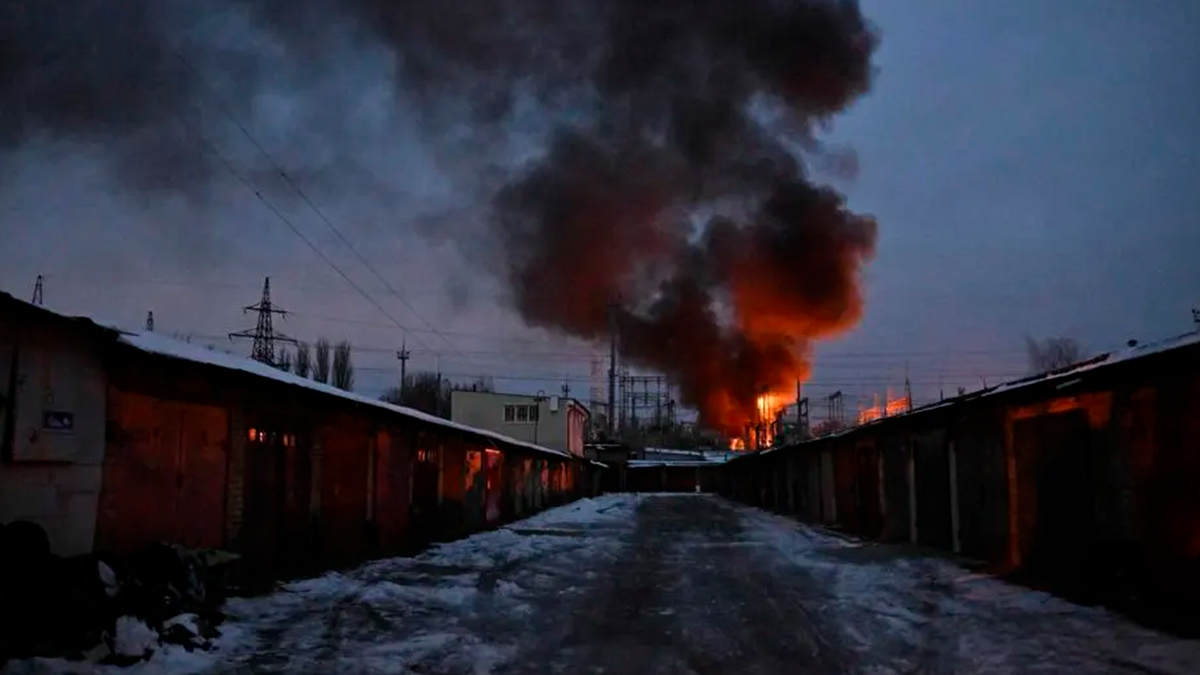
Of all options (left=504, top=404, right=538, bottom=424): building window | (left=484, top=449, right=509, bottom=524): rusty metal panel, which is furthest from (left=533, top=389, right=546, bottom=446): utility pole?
(left=484, top=449, right=509, bottom=524): rusty metal panel

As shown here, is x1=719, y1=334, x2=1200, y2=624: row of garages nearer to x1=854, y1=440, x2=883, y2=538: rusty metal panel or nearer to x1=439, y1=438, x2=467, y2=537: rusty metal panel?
x1=854, y1=440, x2=883, y2=538: rusty metal panel

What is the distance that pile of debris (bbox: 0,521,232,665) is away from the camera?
7.92 metres

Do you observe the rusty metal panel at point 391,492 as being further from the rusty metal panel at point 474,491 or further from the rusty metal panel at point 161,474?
Result: the rusty metal panel at point 161,474

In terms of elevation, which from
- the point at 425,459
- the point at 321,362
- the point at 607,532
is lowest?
the point at 607,532

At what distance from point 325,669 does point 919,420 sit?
16367 millimetres

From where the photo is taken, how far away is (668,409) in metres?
98.2

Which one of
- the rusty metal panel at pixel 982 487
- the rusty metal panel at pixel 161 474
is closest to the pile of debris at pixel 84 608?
the rusty metal panel at pixel 161 474

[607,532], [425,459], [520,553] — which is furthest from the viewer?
[607,532]

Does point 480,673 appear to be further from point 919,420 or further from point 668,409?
point 668,409

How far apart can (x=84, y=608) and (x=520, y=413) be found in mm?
71086

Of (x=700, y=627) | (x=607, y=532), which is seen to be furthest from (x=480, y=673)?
(x=607, y=532)

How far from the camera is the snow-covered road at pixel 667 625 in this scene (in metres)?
8.44

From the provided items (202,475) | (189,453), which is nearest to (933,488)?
(202,475)

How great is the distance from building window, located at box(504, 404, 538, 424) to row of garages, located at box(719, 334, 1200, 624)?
5692 centimetres
